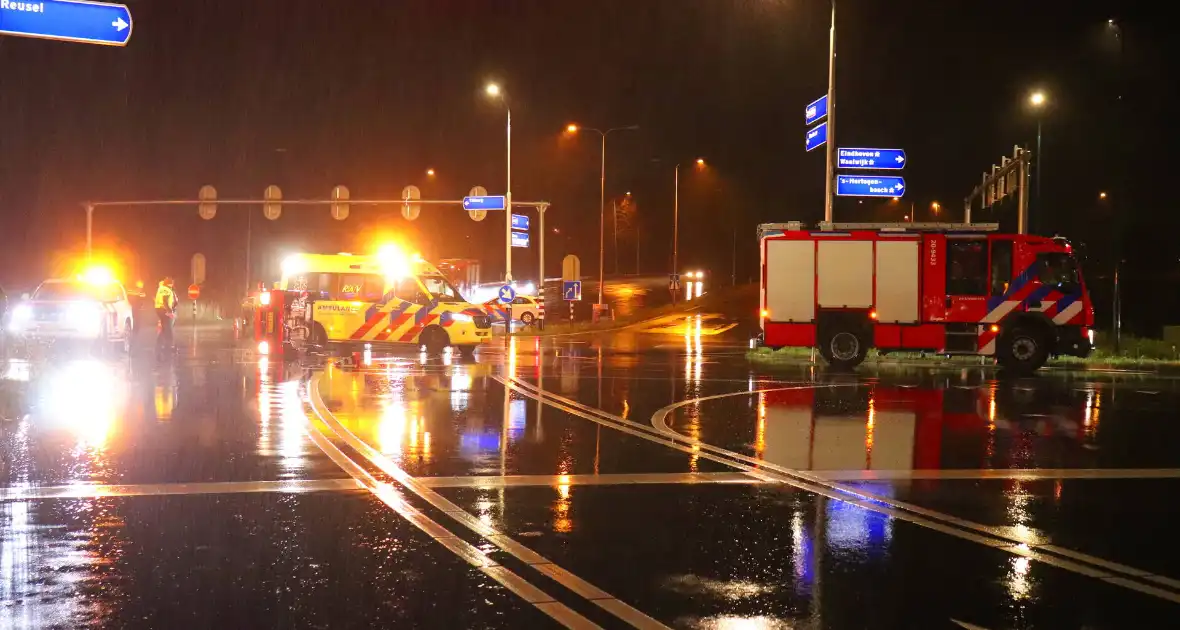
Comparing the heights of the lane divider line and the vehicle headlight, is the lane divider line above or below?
below

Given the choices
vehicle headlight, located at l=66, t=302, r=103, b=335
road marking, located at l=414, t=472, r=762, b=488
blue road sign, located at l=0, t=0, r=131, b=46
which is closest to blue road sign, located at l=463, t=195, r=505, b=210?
vehicle headlight, located at l=66, t=302, r=103, b=335

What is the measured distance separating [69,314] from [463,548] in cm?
1936

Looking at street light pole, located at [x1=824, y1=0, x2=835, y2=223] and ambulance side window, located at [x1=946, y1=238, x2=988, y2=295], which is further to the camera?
street light pole, located at [x1=824, y1=0, x2=835, y2=223]

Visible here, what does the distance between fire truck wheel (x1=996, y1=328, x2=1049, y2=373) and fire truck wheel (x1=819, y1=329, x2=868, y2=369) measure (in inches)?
104

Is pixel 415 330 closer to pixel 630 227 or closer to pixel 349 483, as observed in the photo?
pixel 349 483

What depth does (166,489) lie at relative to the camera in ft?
29.6

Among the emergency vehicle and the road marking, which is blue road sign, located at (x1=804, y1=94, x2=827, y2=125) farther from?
the road marking

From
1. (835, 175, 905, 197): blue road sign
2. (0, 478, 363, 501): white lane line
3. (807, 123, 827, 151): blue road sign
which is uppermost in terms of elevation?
(807, 123, 827, 151): blue road sign

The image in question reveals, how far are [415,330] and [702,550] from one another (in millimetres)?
19442

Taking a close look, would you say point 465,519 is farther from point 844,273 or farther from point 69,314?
point 69,314

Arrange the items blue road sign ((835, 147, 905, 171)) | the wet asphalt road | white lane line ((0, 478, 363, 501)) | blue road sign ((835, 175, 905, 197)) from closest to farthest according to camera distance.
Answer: the wet asphalt road < white lane line ((0, 478, 363, 501)) < blue road sign ((835, 147, 905, 171)) < blue road sign ((835, 175, 905, 197))

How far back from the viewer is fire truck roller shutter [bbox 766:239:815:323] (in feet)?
78.0

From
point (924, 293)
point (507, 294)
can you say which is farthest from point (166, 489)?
point (507, 294)

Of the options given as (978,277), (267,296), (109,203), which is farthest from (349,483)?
(109,203)
